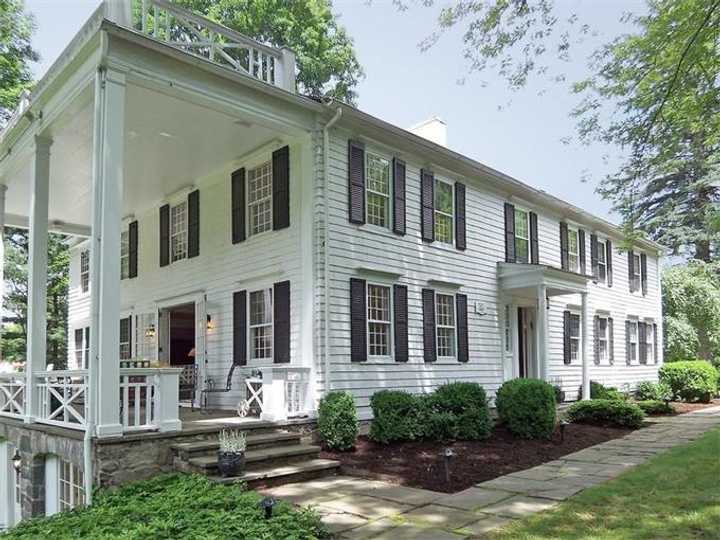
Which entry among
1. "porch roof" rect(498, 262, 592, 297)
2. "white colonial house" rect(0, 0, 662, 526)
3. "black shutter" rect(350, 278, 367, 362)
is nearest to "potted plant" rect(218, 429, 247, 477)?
"white colonial house" rect(0, 0, 662, 526)

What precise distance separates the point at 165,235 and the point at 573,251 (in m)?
10.9

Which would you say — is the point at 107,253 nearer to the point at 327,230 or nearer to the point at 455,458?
the point at 327,230

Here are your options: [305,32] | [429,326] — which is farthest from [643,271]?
[305,32]

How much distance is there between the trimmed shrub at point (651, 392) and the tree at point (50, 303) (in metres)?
20.7

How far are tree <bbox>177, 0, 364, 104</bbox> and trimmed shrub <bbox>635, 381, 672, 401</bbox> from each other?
14.4 m

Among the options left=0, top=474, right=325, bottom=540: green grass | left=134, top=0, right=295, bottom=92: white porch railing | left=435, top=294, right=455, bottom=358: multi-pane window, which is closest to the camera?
left=0, top=474, right=325, bottom=540: green grass

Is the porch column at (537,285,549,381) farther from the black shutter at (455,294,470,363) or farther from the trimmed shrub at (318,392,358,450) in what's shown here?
the trimmed shrub at (318,392,358,450)

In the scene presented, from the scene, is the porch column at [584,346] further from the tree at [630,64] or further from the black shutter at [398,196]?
the black shutter at [398,196]

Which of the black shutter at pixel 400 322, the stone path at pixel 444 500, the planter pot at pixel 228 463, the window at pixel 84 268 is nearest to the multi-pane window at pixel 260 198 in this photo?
the black shutter at pixel 400 322

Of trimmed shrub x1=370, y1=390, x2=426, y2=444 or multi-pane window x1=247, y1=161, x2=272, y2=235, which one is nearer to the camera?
trimmed shrub x1=370, y1=390, x2=426, y2=444

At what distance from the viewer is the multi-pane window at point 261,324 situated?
10359mm

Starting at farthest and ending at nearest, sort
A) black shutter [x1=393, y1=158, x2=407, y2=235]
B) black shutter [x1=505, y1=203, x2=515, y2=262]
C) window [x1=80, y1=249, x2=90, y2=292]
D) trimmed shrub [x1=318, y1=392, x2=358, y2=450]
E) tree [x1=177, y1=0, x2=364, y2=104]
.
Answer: tree [x1=177, y1=0, x2=364, y2=104], window [x1=80, y1=249, x2=90, y2=292], black shutter [x1=505, y1=203, x2=515, y2=262], black shutter [x1=393, y1=158, x2=407, y2=235], trimmed shrub [x1=318, y1=392, x2=358, y2=450]

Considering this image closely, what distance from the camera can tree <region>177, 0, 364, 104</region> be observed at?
2164 centimetres

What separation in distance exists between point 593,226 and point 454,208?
23.3 ft
